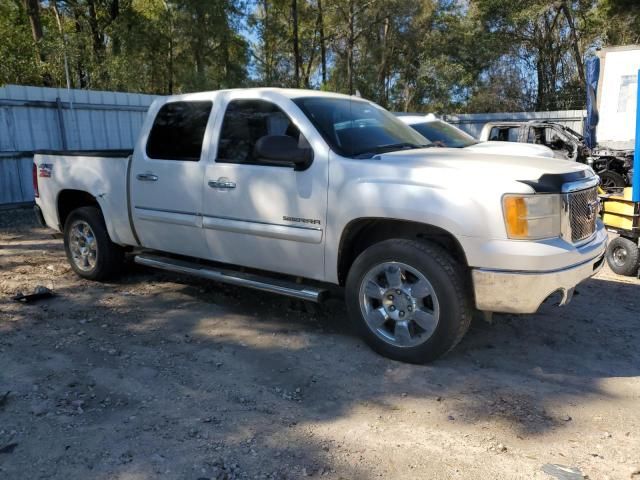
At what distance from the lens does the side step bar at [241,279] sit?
4.40 metres

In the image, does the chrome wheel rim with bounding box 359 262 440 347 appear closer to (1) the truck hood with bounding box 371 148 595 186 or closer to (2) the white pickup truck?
(2) the white pickup truck

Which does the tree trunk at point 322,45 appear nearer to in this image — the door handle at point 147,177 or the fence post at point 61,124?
the fence post at point 61,124

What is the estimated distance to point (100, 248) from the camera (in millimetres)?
6059

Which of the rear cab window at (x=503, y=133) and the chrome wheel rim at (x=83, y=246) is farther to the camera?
the rear cab window at (x=503, y=133)

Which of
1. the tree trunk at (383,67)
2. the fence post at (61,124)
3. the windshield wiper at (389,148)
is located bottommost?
the windshield wiper at (389,148)

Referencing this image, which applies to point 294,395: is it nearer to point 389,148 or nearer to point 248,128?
point 389,148

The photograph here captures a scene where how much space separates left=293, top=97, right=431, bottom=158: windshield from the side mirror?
0.76 feet

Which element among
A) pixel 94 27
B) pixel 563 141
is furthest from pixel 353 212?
pixel 94 27

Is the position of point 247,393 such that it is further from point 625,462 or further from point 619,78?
point 619,78

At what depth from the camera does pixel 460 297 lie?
382cm

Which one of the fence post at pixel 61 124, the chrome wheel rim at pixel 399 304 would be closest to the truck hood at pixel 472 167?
the chrome wheel rim at pixel 399 304

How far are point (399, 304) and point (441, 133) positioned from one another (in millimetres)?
6376

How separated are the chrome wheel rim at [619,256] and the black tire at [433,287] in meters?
3.78

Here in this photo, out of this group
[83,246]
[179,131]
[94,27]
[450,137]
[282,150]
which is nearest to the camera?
[282,150]
